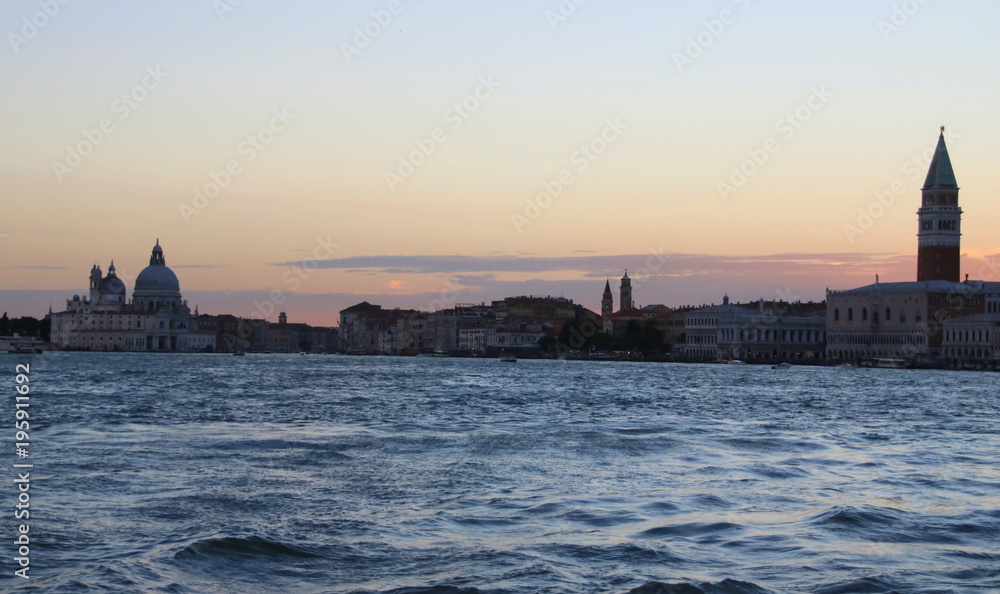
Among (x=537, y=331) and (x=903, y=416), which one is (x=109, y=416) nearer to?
(x=903, y=416)

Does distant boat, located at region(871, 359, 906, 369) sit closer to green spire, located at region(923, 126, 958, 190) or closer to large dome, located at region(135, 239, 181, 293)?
green spire, located at region(923, 126, 958, 190)

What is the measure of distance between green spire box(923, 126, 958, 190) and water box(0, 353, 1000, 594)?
2634 inches

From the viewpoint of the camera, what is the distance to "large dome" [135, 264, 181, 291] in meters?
126

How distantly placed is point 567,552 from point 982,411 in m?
19.7

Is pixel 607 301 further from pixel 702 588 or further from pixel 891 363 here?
pixel 702 588

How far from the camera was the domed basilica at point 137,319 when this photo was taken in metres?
122

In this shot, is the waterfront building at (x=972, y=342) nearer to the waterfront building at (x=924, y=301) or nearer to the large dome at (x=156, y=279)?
the waterfront building at (x=924, y=301)

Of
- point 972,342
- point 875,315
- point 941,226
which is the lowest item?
point 972,342

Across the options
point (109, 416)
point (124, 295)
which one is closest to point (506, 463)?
point (109, 416)

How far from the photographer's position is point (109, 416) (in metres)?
19.5

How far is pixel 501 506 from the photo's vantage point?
1002 cm

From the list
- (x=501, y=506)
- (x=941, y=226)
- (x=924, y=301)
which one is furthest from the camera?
(x=941, y=226)

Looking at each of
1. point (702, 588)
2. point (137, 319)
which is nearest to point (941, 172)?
point (137, 319)

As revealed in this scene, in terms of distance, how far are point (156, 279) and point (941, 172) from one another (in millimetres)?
77433
